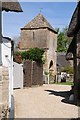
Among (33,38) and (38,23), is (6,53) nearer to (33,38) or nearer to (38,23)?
(38,23)

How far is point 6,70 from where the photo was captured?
1204cm

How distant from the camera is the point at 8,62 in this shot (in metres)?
15.8

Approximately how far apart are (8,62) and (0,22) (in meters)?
2.39

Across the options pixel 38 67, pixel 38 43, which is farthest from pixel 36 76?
pixel 38 43

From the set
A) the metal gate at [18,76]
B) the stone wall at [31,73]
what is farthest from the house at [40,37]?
the metal gate at [18,76]

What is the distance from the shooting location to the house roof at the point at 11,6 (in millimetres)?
16587

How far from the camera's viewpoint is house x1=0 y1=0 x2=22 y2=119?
11484 mm

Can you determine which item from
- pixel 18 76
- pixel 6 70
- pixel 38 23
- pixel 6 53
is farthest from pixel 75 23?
pixel 38 23

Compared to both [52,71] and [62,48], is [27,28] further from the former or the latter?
[62,48]

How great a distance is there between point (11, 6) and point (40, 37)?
41.5 metres

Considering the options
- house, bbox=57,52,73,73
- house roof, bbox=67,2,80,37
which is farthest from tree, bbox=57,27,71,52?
house roof, bbox=67,2,80,37

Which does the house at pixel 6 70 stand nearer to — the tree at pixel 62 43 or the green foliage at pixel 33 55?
the green foliage at pixel 33 55

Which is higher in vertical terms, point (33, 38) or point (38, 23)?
point (38, 23)

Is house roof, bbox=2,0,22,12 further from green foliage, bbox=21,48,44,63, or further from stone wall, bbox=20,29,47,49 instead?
stone wall, bbox=20,29,47,49
